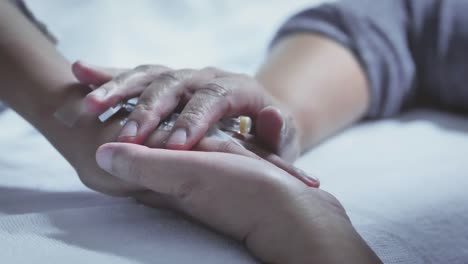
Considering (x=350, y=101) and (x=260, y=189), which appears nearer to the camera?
(x=260, y=189)

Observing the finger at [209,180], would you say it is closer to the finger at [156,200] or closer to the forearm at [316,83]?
the finger at [156,200]

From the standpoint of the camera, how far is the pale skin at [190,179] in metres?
0.51

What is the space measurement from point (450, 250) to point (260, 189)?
0.22 m

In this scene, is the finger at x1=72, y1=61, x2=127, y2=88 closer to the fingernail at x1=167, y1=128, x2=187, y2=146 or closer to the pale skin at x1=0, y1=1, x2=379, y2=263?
the pale skin at x1=0, y1=1, x2=379, y2=263

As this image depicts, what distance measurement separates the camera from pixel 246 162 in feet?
1.83

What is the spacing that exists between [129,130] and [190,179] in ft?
0.33

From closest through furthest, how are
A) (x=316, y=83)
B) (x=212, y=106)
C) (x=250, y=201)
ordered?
(x=250, y=201), (x=212, y=106), (x=316, y=83)

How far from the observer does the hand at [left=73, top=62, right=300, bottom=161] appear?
2.02ft

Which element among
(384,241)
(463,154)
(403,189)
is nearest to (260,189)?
(384,241)

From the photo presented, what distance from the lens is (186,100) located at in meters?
0.69

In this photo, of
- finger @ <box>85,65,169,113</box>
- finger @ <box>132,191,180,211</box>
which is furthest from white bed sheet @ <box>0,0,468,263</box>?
finger @ <box>85,65,169,113</box>

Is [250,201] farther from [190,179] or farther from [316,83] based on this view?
[316,83]

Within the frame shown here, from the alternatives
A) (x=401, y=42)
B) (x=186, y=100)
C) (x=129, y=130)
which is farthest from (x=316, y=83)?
(x=129, y=130)

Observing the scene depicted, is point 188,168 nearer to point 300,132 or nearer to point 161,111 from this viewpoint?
point 161,111
